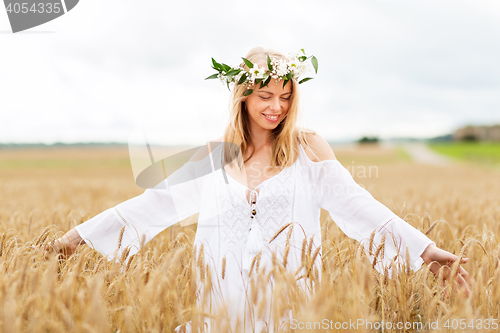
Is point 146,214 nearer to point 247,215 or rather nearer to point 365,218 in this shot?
point 247,215

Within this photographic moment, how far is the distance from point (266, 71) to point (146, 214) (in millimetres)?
1147

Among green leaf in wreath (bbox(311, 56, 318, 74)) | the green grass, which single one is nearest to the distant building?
the green grass

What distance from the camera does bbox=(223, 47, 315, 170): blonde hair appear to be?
2.22 metres

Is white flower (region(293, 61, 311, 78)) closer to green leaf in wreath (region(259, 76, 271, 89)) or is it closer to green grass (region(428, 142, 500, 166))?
green leaf in wreath (region(259, 76, 271, 89))

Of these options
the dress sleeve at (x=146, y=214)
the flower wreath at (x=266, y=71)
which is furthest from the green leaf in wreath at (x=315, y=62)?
the dress sleeve at (x=146, y=214)

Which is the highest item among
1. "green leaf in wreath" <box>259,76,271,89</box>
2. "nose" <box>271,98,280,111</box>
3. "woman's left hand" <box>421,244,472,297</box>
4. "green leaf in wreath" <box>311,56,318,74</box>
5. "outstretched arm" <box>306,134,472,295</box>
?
"green leaf in wreath" <box>311,56,318,74</box>

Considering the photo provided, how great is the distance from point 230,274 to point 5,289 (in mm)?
1049

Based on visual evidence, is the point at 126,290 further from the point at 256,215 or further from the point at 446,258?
the point at 446,258

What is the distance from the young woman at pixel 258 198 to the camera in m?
2.02

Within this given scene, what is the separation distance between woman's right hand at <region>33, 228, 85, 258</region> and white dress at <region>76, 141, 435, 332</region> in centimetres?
4

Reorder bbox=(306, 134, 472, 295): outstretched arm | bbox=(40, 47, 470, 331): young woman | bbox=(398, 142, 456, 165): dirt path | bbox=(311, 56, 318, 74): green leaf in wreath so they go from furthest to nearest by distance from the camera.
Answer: bbox=(398, 142, 456, 165): dirt path < bbox=(311, 56, 318, 74): green leaf in wreath < bbox=(40, 47, 470, 331): young woman < bbox=(306, 134, 472, 295): outstretched arm

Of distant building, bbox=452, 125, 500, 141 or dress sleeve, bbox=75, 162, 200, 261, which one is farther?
distant building, bbox=452, 125, 500, 141

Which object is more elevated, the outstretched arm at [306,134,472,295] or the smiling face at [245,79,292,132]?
the smiling face at [245,79,292,132]

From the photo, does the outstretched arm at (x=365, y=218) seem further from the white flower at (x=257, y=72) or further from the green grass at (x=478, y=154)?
the green grass at (x=478, y=154)
